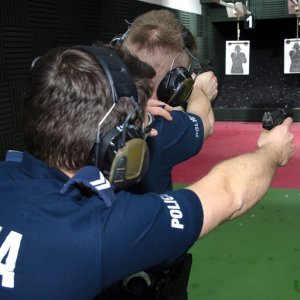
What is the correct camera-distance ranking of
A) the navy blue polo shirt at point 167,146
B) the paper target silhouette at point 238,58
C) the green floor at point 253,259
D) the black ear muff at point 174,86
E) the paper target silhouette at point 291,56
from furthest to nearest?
the paper target silhouette at point 238,58
the paper target silhouette at point 291,56
the green floor at point 253,259
the black ear muff at point 174,86
the navy blue polo shirt at point 167,146

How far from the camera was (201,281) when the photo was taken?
7.38ft

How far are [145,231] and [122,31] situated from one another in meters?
3.39

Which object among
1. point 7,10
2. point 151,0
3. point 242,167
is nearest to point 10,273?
point 242,167

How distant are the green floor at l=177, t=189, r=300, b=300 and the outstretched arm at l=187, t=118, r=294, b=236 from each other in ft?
4.12

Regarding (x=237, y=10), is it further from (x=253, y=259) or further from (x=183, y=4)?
(x=253, y=259)

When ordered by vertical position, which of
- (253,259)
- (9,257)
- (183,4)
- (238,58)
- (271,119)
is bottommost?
(253,259)

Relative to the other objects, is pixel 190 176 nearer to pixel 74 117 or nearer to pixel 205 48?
pixel 205 48

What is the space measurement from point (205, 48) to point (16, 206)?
542 cm

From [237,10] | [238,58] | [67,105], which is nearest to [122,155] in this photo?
[67,105]

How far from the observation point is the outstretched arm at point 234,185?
818 millimetres

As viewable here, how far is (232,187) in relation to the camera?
2.88ft

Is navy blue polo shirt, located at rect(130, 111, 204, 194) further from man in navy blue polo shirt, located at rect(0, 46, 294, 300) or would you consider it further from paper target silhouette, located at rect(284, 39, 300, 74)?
paper target silhouette, located at rect(284, 39, 300, 74)

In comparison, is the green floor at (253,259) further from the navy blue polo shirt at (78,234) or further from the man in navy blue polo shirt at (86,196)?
the navy blue polo shirt at (78,234)

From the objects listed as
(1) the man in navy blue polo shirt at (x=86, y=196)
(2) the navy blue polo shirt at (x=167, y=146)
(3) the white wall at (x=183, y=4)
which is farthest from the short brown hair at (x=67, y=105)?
(3) the white wall at (x=183, y=4)
